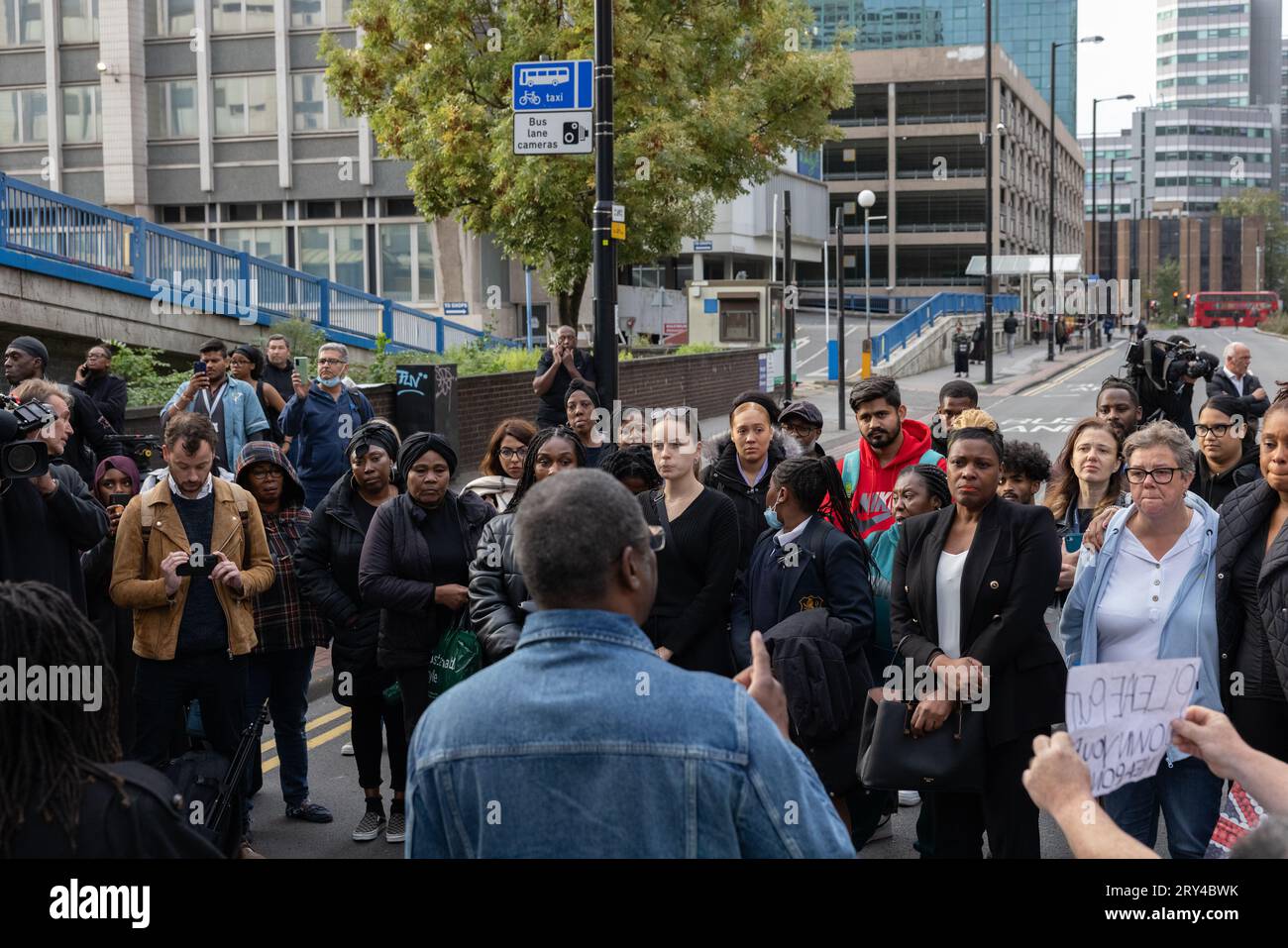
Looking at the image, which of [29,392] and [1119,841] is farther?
[29,392]

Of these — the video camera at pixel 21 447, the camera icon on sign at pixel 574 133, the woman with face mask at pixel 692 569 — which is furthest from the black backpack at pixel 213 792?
the camera icon on sign at pixel 574 133

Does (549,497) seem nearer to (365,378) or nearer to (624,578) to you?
(624,578)

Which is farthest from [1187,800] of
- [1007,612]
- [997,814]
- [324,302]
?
[324,302]

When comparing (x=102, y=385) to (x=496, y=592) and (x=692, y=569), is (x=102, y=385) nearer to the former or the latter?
(x=496, y=592)

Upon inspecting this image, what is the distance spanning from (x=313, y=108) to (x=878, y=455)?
31757 mm

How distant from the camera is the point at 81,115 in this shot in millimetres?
36625

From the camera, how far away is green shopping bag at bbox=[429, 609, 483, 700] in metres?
6.20

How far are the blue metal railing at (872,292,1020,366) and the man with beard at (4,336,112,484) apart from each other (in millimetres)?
33942

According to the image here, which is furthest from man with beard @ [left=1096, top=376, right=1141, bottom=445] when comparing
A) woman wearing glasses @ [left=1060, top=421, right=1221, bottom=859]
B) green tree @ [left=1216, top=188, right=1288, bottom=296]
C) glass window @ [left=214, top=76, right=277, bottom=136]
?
green tree @ [left=1216, top=188, right=1288, bottom=296]

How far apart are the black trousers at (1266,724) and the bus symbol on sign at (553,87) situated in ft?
30.4
